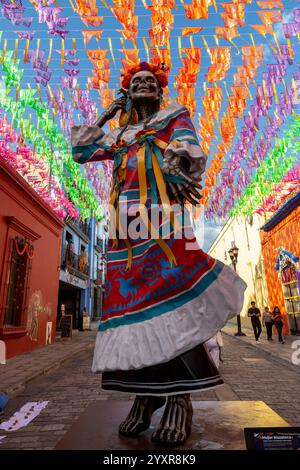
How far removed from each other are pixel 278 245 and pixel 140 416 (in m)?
13.7

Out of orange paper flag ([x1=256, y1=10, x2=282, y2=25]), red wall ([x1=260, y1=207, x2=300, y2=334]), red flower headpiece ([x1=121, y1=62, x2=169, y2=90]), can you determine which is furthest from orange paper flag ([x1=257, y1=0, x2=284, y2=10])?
red wall ([x1=260, y1=207, x2=300, y2=334])

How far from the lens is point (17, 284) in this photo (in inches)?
336

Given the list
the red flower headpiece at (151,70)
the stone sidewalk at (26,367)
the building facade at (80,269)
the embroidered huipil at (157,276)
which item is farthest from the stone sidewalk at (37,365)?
the building facade at (80,269)

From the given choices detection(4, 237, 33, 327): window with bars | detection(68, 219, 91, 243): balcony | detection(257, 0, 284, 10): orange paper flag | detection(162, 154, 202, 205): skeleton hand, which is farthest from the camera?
detection(68, 219, 91, 243): balcony

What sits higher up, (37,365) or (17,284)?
(17,284)

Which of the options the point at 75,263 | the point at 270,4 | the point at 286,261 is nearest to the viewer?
the point at 270,4

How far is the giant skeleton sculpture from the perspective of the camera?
4.87 ft

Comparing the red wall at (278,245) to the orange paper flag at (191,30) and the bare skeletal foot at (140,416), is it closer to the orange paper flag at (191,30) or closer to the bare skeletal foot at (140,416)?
the orange paper flag at (191,30)

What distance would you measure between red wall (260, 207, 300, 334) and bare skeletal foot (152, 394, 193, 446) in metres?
11.6

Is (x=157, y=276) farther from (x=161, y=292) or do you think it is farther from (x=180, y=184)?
(x=180, y=184)

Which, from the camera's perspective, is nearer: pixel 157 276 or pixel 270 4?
pixel 157 276

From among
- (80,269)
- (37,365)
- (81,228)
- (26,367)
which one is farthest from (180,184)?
(81,228)

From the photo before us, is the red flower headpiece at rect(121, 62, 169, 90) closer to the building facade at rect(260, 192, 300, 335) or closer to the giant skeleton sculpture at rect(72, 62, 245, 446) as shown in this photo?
the giant skeleton sculpture at rect(72, 62, 245, 446)

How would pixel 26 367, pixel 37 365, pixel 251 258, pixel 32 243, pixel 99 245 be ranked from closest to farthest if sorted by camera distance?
pixel 26 367 < pixel 37 365 < pixel 32 243 < pixel 251 258 < pixel 99 245
